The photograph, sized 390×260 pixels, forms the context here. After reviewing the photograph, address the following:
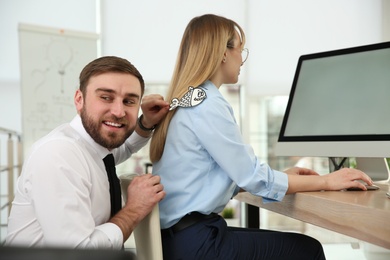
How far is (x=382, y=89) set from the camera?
161 cm

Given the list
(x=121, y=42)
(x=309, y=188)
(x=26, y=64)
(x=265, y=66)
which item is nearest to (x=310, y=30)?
(x=265, y=66)

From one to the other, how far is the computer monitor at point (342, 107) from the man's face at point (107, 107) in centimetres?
75

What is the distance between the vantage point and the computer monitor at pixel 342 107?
1589 millimetres

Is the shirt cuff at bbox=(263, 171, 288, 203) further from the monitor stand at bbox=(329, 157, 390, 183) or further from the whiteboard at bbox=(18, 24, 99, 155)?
the whiteboard at bbox=(18, 24, 99, 155)

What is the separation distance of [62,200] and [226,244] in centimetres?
49

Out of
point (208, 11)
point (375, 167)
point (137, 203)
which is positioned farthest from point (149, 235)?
point (208, 11)

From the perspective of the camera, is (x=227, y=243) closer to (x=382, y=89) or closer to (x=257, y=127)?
(x=382, y=89)

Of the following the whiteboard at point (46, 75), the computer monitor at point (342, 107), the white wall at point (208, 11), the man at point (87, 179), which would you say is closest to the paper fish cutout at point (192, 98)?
the man at point (87, 179)

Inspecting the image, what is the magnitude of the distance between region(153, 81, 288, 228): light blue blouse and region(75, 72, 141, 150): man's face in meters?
0.17

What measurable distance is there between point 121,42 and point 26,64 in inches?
38.5

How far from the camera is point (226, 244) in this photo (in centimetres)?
133

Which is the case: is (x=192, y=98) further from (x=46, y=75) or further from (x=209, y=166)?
(x=46, y=75)

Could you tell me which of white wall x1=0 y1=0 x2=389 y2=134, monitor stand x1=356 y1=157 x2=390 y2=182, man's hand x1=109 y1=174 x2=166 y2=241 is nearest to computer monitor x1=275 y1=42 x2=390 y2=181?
monitor stand x1=356 y1=157 x2=390 y2=182

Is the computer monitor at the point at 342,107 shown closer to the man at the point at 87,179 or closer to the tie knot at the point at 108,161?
the man at the point at 87,179
